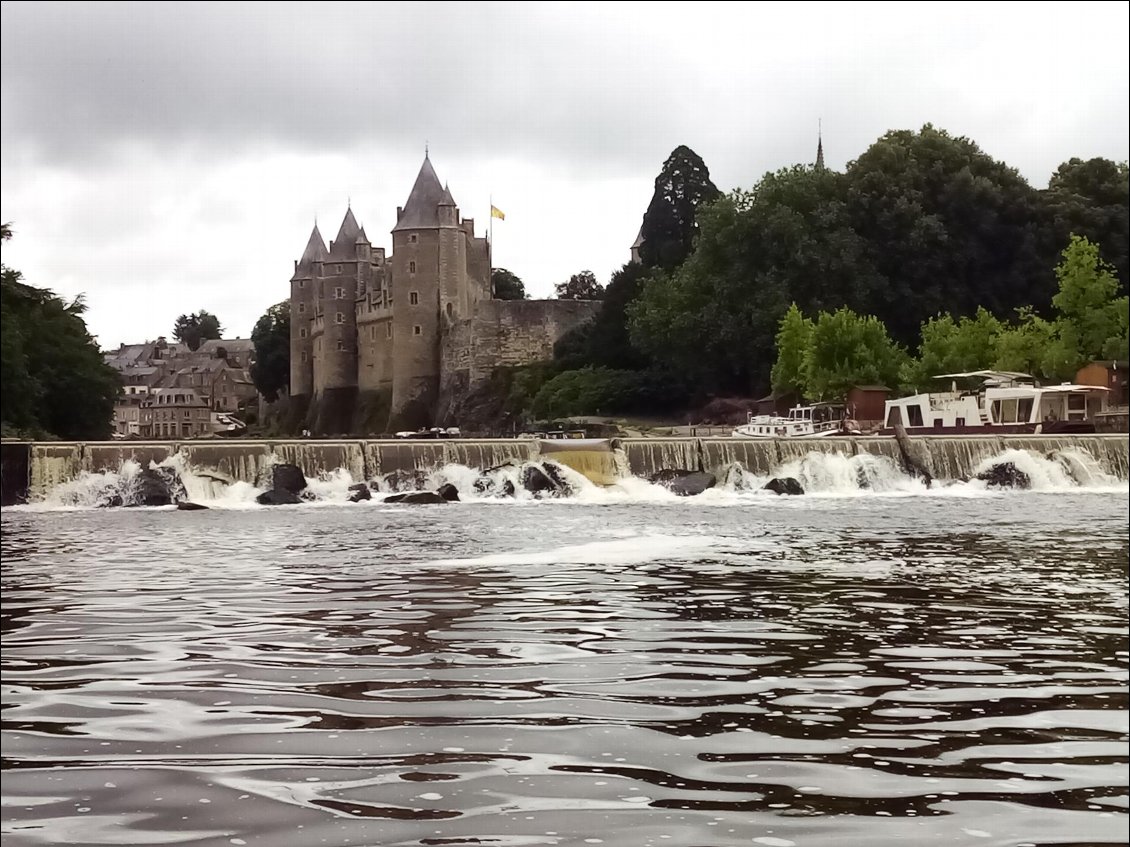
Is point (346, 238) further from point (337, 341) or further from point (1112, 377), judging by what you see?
point (1112, 377)

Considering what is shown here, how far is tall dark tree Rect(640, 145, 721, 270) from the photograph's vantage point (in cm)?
6297

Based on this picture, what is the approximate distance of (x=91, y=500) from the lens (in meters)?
25.8

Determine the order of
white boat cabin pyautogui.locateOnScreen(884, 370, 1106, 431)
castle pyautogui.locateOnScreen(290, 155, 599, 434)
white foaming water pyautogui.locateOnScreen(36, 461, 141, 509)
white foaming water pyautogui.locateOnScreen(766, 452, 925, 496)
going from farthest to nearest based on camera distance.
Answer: castle pyautogui.locateOnScreen(290, 155, 599, 434), white boat cabin pyautogui.locateOnScreen(884, 370, 1106, 431), white foaming water pyautogui.locateOnScreen(766, 452, 925, 496), white foaming water pyautogui.locateOnScreen(36, 461, 141, 509)

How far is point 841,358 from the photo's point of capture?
152 feet

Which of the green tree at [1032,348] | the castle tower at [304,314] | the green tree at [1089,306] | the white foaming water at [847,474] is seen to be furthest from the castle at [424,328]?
the white foaming water at [847,474]

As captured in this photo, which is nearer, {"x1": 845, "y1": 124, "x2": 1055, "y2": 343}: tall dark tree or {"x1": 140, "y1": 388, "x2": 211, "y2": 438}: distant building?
{"x1": 845, "y1": 124, "x2": 1055, "y2": 343}: tall dark tree

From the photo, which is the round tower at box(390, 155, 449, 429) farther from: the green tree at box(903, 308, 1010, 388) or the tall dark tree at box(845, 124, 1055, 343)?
the green tree at box(903, 308, 1010, 388)

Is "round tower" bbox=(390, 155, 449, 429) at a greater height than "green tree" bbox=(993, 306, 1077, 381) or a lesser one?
greater

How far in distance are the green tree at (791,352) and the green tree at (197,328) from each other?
36039mm

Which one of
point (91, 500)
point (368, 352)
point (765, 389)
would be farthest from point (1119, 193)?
point (91, 500)

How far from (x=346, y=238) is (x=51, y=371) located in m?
40.5

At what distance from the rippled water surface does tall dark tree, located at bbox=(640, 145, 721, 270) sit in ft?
168

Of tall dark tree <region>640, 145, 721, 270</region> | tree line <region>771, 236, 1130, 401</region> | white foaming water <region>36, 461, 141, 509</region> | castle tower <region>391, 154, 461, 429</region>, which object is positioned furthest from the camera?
castle tower <region>391, 154, 461, 429</region>

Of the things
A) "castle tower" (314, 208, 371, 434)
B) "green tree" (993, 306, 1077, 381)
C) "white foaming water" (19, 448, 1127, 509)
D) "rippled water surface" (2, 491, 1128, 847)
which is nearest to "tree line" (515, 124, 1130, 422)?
"green tree" (993, 306, 1077, 381)
